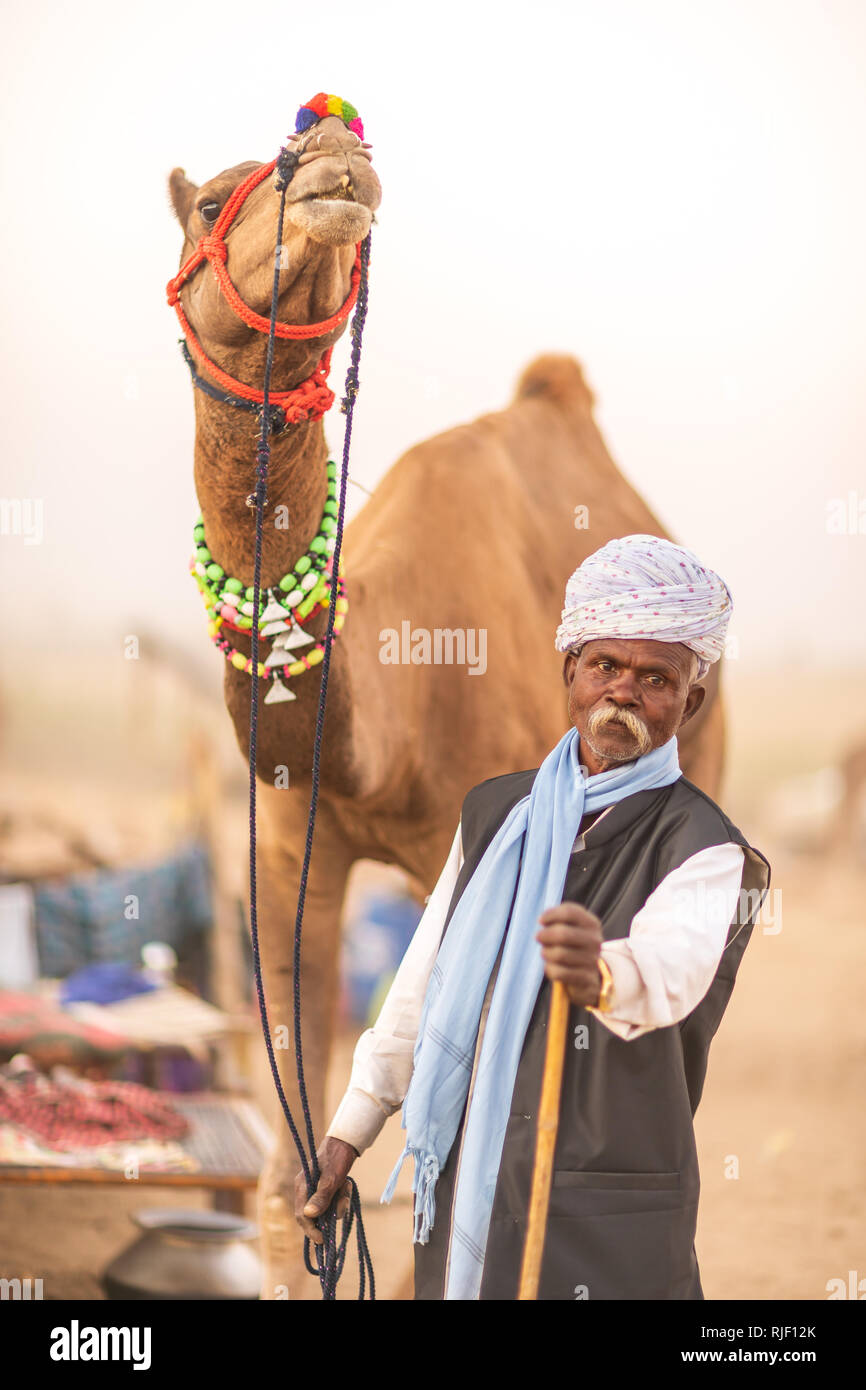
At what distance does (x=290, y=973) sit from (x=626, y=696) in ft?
4.09

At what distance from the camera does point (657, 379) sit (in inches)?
346

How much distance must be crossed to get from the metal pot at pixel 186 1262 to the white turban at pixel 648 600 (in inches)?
88.6

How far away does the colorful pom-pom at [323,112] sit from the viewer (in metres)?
1.93

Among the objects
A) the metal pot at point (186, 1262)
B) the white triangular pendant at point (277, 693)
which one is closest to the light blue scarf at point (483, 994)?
the white triangular pendant at point (277, 693)

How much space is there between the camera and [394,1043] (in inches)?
67.9

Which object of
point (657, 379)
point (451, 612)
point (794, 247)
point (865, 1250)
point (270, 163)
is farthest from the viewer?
point (657, 379)

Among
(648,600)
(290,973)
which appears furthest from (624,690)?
(290,973)

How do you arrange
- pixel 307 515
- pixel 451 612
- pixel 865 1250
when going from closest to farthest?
pixel 307 515
pixel 451 612
pixel 865 1250

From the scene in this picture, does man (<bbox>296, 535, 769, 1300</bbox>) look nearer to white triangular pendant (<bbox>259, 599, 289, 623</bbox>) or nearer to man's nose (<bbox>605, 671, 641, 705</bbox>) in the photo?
man's nose (<bbox>605, 671, 641, 705</bbox>)

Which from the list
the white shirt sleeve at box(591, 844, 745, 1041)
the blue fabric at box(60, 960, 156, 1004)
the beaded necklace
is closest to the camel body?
the beaded necklace

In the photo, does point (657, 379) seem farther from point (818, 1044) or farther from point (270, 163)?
point (270, 163)

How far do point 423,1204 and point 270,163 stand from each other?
1.37 meters

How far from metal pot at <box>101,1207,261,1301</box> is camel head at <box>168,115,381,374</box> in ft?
7.33
